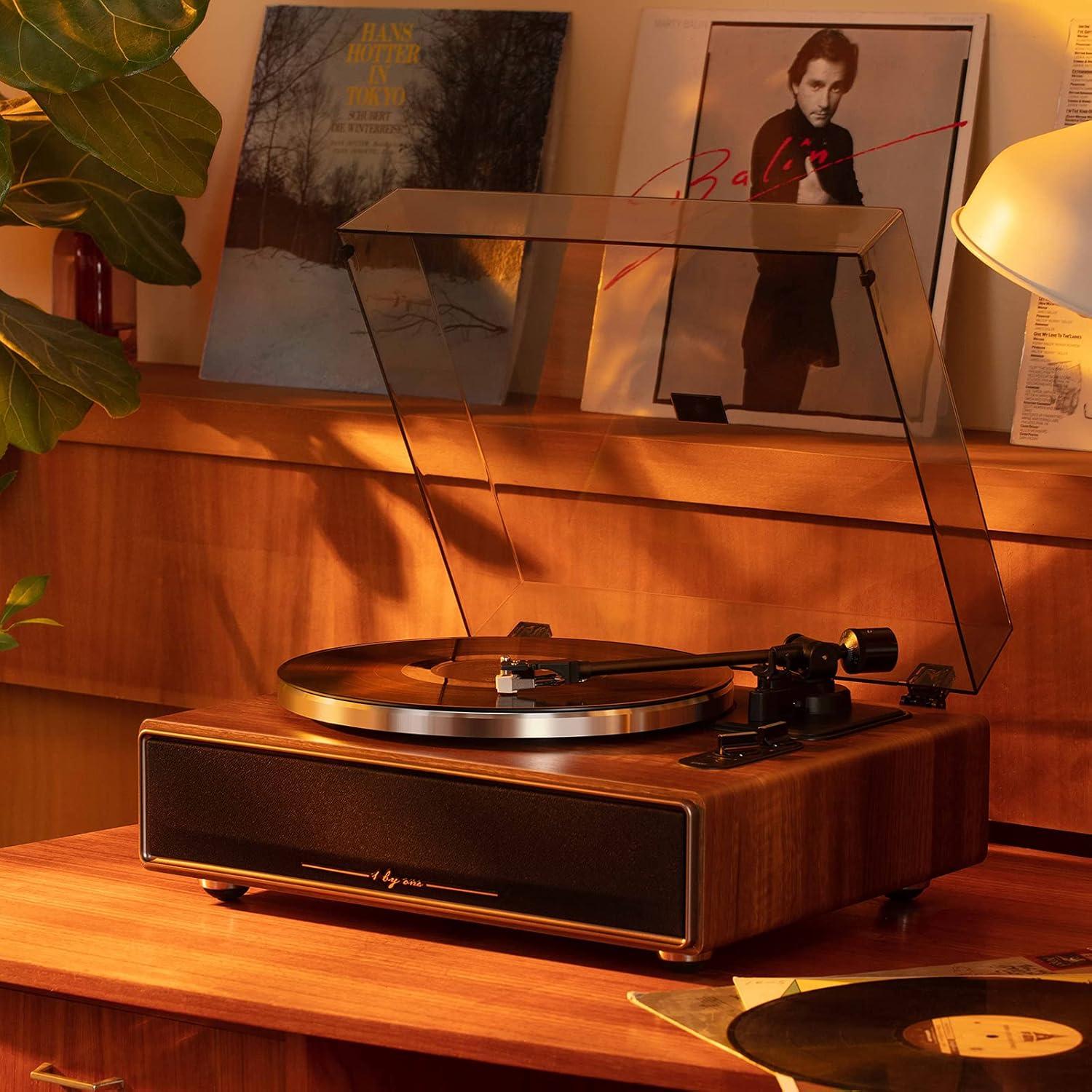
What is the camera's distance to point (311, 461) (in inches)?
69.1

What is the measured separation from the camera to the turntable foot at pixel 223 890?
135 centimetres

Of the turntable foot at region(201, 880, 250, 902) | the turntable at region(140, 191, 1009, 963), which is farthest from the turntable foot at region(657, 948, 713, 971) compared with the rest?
the turntable foot at region(201, 880, 250, 902)

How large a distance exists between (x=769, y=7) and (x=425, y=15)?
1.31ft

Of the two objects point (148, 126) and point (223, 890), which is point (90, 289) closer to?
point (148, 126)

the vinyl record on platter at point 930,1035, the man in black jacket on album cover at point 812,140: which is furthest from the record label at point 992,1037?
the man in black jacket on album cover at point 812,140

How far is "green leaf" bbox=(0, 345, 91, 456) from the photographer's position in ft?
5.47

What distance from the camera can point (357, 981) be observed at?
3.88 feet

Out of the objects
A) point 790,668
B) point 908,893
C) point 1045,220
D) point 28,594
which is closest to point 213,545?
A: point 28,594

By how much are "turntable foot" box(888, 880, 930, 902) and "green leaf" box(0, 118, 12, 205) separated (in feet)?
2.97

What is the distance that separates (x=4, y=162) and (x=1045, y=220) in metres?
0.82

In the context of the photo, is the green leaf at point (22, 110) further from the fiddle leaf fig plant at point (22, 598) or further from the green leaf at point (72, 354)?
the fiddle leaf fig plant at point (22, 598)

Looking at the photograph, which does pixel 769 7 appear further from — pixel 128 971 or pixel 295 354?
pixel 128 971

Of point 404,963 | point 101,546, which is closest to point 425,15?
point 101,546

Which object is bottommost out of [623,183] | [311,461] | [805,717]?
[805,717]
